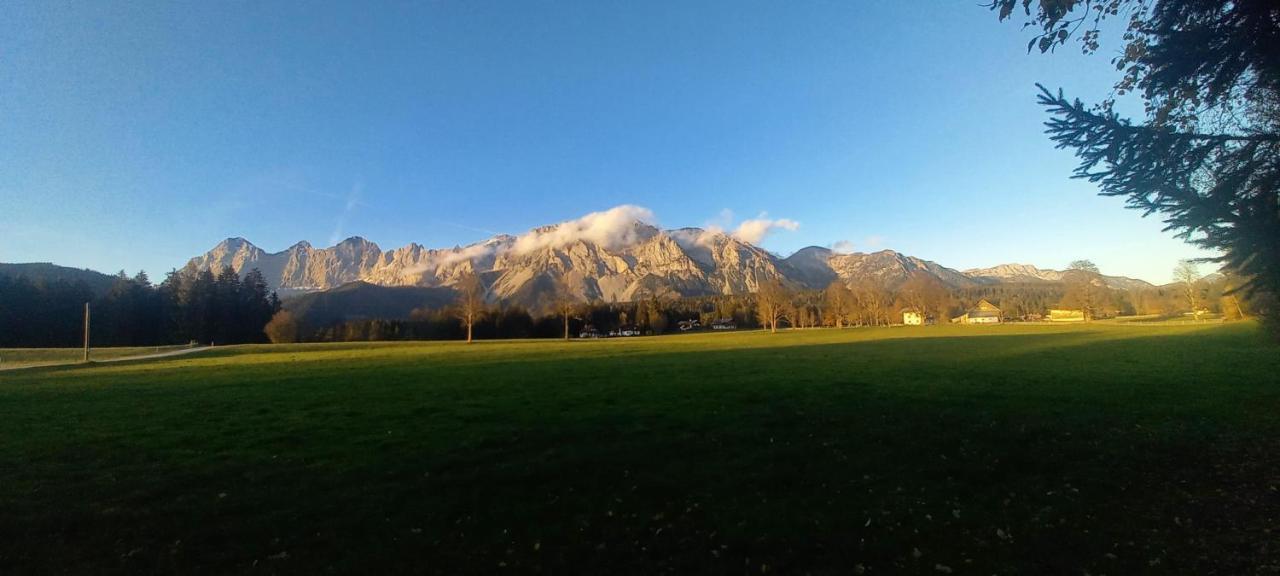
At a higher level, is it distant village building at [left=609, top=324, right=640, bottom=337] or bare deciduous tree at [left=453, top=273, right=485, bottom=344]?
bare deciduous tree at [left=453, top=273, right=485, bottom=344]

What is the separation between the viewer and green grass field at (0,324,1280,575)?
733cm

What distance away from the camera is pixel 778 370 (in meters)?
31.4

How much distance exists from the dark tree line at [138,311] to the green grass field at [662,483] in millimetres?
105321

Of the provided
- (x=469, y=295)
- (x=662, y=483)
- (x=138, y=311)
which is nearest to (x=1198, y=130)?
(x=662, y=483)

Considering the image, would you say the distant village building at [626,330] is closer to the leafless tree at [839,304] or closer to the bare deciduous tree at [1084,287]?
the leafless tree at [839,304]

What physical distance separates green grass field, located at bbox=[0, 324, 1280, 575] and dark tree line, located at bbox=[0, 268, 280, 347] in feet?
346

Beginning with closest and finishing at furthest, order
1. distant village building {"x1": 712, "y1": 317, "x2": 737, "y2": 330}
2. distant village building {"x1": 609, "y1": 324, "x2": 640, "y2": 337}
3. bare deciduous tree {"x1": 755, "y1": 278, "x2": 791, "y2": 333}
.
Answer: bare deciduous tree {"x1": 755, "y1": 278, "x2": 791, "y2": 333}, distant village building {"x1": 609, "y1": 324, "x2": 640, "y2": 337}, distant village building {"x1": 712, "y1": 317, "x2": 737, "y2": 330}

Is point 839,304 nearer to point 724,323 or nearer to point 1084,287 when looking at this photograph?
point 724,323

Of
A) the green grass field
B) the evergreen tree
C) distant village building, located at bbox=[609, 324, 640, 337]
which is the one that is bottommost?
the green grass field

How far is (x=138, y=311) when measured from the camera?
107312mm

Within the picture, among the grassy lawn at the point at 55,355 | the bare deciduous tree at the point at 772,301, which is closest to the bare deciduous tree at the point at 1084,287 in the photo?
the bare deciduous tree at the point at 772,301

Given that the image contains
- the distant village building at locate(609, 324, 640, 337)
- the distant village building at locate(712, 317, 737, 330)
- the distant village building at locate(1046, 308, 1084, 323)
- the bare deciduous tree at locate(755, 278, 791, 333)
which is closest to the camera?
the bare deciduous tree at locate(755, 278, 791, 333)

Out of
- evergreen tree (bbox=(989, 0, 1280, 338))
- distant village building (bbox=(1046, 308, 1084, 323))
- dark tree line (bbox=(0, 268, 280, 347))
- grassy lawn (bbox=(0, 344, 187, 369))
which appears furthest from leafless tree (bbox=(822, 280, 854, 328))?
evergreen tree (bbox=(989, 0, 1280, 338))

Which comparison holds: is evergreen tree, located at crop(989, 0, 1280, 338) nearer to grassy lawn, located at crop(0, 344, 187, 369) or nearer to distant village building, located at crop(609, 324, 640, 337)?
grassy lawn, located at crop(0, 344, 187, 369)
